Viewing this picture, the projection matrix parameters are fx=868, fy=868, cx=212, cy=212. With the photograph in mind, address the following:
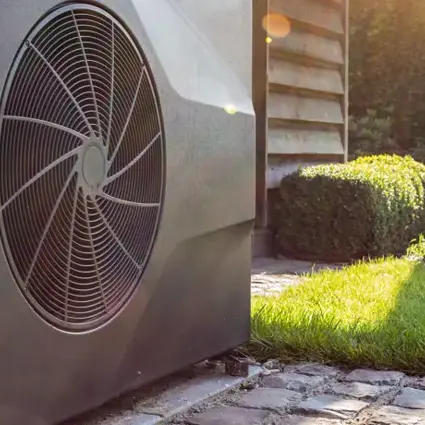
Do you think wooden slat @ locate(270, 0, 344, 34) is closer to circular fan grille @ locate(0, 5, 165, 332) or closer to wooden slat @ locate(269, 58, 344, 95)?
wooden slat @ locate(269, 58, 344, 95)

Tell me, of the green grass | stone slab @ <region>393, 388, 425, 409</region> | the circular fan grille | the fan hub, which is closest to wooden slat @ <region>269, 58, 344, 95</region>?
the green grass

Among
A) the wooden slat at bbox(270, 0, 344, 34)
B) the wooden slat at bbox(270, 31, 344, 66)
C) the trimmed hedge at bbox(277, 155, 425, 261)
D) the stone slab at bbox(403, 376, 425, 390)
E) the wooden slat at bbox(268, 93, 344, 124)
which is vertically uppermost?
the wooden slat at bbox(270, 0, 344, 34)

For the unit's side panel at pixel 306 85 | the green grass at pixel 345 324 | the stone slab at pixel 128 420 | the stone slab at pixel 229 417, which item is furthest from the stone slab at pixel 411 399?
the unit's side panel at pixel 306 85

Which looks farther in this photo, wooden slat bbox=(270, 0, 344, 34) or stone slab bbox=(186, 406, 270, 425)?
wooden slat bbox=(270, 0, 344, 34)

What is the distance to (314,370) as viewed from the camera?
2.49 metres

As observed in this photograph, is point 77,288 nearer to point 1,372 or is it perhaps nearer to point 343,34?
point 1,372

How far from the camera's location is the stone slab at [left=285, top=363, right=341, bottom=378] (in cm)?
246

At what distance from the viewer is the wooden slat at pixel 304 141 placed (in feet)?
19.5

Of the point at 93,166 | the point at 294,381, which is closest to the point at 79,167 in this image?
the point at 93,166

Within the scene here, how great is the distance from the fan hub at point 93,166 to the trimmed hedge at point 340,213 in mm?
3926

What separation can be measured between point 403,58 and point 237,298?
11443 millimetres

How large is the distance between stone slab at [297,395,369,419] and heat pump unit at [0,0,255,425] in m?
0.28

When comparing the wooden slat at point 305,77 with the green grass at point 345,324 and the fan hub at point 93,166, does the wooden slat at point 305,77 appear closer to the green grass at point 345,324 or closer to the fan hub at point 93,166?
the green grass at point 345,324

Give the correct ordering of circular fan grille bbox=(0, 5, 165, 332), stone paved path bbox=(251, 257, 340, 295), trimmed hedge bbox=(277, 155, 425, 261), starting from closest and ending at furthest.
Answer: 1. circular fan grille bbox=(0, 5, 165, 332)
2. stone paved path bbox=(251, 257, 340, 295)
3. trimmed hedge bbox=(277, 155, 425, 261)
